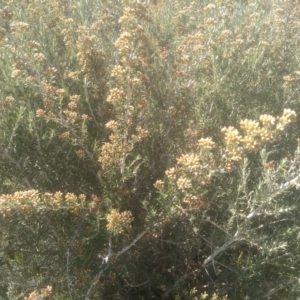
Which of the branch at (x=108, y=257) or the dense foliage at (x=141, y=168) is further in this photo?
the branch at (x=108, y=257)

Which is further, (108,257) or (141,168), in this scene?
(141,168)

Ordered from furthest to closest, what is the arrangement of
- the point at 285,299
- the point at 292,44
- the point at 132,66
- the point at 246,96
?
1. the point at 292,44
2. the point at 246,96
3. the point at 285,299
4. the point at 132,66

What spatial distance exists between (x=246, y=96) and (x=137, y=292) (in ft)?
5.36

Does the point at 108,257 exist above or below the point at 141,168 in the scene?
below

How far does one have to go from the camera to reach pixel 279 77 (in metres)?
2.81

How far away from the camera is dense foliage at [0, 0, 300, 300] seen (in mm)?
1709

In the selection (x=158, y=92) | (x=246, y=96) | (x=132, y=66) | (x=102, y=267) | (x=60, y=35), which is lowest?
(x=102, y=267)

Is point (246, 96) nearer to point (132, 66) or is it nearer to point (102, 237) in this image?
point (132, 66)

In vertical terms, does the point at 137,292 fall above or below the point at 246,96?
below

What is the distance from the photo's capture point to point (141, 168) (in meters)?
2.37

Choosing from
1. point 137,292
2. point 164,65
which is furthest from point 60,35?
point 137,292

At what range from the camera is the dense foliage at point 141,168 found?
1.71 metres

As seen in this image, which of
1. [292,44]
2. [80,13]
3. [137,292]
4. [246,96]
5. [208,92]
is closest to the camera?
[137,292]

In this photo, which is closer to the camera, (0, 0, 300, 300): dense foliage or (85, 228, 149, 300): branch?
(0, 0, 300, 300): dense foliage
